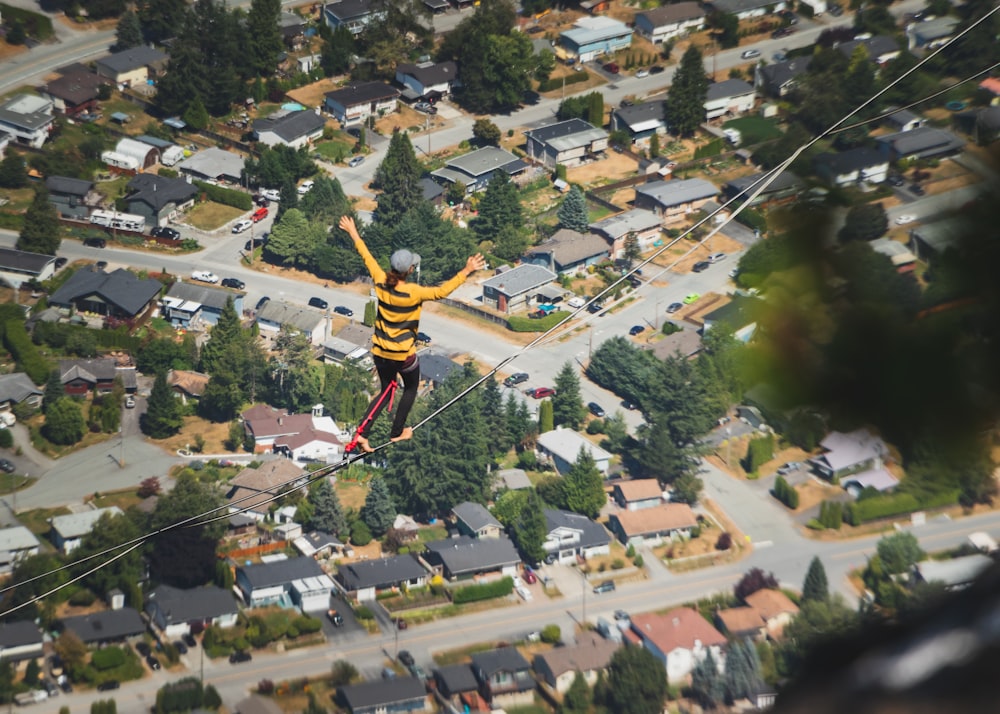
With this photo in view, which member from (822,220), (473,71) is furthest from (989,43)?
(822,220)

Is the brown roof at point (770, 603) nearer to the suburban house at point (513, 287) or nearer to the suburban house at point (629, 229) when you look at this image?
the suburban house at point (513, 287)

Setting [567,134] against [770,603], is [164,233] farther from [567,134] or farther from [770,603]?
[770,603]

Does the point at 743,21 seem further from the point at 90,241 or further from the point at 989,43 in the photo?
the point at 90,241

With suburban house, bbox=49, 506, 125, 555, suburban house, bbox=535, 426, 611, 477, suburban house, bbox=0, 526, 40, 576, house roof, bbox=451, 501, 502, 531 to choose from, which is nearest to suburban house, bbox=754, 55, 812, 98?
suburban house, bbox=535, 426, 611, 477

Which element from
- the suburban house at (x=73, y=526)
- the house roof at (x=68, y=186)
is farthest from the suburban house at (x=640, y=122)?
the suburban house at (x=73, y=526)

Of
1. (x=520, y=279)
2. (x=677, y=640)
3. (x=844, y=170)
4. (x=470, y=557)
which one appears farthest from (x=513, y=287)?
(x=844, y=170)

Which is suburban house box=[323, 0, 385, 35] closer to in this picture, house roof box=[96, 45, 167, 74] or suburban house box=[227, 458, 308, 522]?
house roof box=[96, 45, 167, 74]
